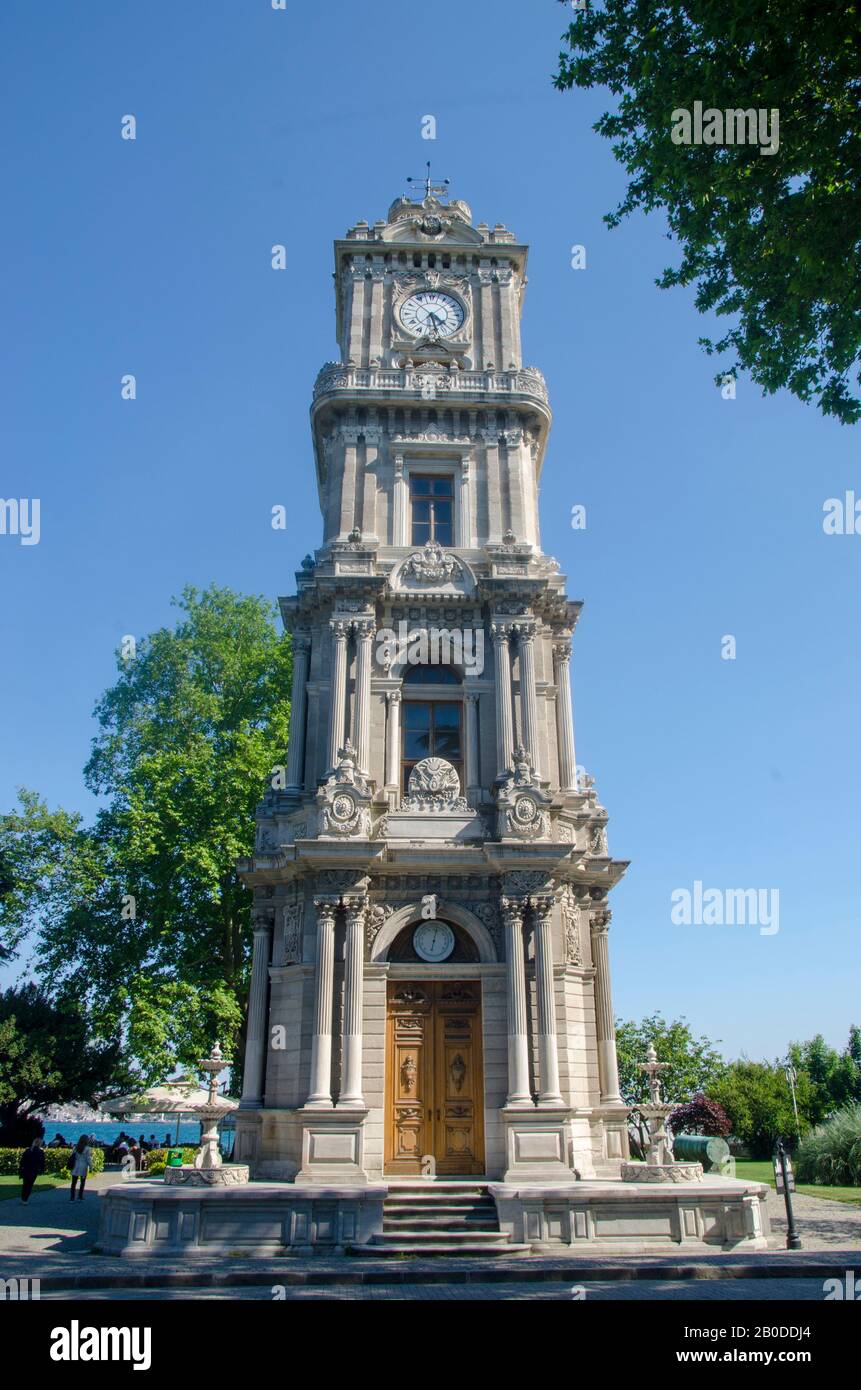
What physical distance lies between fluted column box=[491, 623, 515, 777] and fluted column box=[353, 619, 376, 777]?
2956mm

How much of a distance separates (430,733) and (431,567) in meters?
4.11

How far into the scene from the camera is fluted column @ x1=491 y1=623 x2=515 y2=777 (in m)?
22.3

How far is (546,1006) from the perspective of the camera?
1977 centimetres

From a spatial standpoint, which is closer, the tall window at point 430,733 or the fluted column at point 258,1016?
the fluted column at point 258,1016

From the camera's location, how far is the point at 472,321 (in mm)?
27531

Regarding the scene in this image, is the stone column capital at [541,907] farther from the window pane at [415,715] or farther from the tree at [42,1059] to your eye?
the tree at [42,1059]

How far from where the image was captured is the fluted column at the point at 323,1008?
19.0m

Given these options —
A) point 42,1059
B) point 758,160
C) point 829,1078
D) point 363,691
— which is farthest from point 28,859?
point 829,1078

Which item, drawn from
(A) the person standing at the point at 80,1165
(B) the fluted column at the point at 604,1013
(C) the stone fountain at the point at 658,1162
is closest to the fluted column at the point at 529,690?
(B) the fluted column at the point at 604,1013

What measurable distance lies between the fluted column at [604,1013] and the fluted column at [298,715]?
8311 millimetres

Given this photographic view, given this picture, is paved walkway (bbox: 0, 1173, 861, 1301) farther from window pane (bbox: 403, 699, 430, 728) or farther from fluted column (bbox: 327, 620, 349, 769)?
window pane (bbox: 403, 699, 430, 728)

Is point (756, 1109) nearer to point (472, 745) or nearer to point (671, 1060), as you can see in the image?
point (671, 1060)

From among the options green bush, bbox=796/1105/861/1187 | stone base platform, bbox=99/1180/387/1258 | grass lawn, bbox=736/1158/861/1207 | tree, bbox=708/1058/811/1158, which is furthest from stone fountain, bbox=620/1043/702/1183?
tree, bbox=708/1058/811/1158
